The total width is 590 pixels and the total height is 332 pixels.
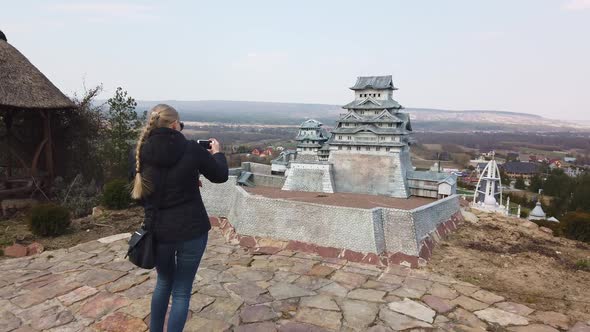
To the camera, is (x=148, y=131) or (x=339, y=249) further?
(x=339, y=249)

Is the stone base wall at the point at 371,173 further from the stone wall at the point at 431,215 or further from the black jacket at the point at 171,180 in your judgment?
the black jacket at the point at 171,180

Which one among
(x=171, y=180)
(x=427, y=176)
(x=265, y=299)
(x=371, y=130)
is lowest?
(x=265, y=299)

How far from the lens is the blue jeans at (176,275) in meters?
3.11

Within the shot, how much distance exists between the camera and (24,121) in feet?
40.6

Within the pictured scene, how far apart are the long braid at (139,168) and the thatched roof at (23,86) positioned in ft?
31.8

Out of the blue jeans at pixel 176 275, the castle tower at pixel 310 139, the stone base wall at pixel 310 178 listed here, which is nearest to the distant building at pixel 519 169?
the castle tower at pixel 310 139

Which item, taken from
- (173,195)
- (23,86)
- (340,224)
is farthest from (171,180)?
(23,86)

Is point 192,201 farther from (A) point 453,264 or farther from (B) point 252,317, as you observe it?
(A) point 453,264

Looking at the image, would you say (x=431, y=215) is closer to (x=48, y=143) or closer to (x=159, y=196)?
(x=159, y=196)

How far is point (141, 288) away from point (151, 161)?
11.0ft

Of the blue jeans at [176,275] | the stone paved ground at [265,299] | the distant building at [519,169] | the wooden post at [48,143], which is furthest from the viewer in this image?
the distant building at [519,169]

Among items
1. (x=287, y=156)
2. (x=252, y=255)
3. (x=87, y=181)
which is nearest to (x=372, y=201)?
(x=252, y=255)

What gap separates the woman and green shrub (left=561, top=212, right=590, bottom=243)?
10941 millimetres

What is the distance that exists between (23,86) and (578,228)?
16168mm
